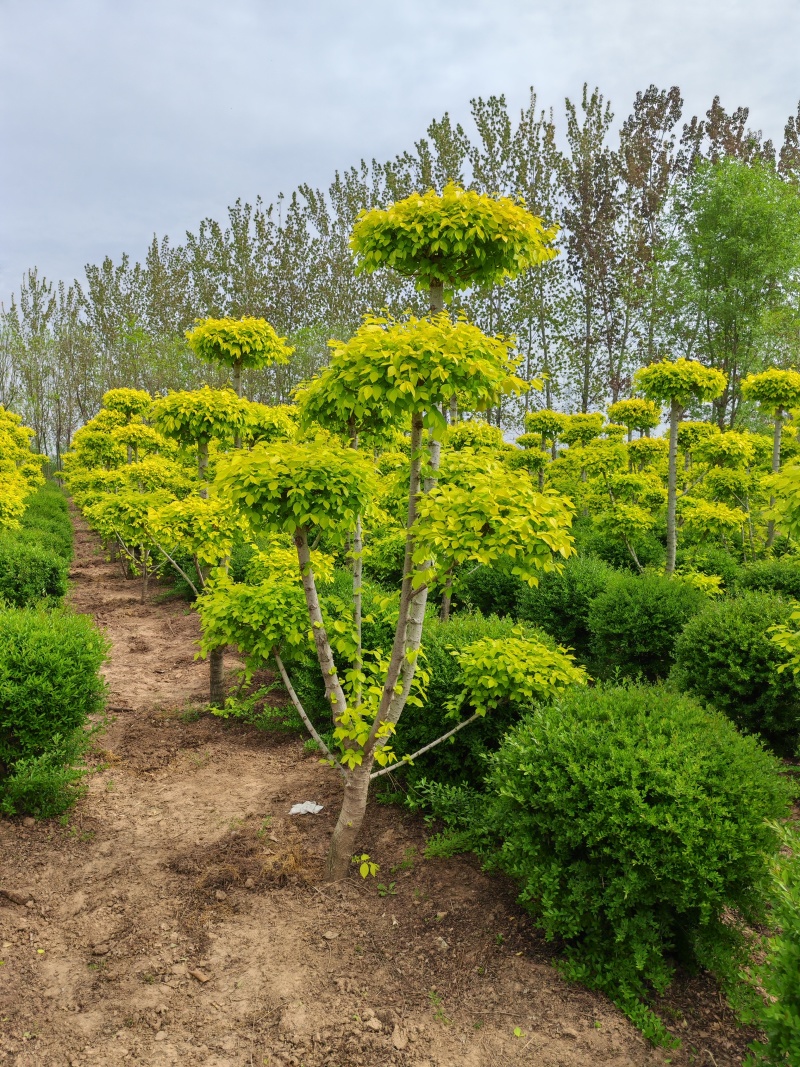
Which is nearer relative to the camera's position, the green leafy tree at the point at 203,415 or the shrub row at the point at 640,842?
the shrub row at the point at 640,842

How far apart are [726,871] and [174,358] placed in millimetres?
26602

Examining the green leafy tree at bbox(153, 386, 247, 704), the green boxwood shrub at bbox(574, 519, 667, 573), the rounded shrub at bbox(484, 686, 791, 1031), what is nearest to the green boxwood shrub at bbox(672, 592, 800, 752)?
the rounded shrub at bbox(484, 686, 791, 1031)

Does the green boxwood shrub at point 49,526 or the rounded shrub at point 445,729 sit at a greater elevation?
the green boxwood shrub at point 49,526

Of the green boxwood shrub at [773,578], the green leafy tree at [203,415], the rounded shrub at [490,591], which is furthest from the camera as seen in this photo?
the rounded shrub at [490,591]

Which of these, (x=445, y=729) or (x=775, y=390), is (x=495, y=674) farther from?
(x=775, y=390)

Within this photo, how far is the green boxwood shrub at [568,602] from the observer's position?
6938 mm

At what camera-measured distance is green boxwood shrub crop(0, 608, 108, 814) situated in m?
3.74

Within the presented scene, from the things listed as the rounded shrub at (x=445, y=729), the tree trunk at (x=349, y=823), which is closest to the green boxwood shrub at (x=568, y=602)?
the rounded shrub at (x=445, y=729)

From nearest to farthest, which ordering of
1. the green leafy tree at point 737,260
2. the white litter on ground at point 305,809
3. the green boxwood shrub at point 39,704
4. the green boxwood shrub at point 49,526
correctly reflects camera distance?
the green boxwood shrub at point 39,704, the white litter on ground at point 305,809, the green boxwood shrub at point 49,526, the green leafy tree at point 737,260

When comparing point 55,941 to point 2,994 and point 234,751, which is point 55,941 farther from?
point 234,751

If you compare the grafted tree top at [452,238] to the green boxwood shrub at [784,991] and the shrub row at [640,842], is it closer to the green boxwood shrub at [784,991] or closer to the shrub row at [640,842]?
the shrub row at [640,842]

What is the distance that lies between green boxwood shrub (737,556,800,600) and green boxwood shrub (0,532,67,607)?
8.42m

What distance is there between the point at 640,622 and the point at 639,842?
3.70 metres

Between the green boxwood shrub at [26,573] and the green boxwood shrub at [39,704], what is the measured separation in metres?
4.12
